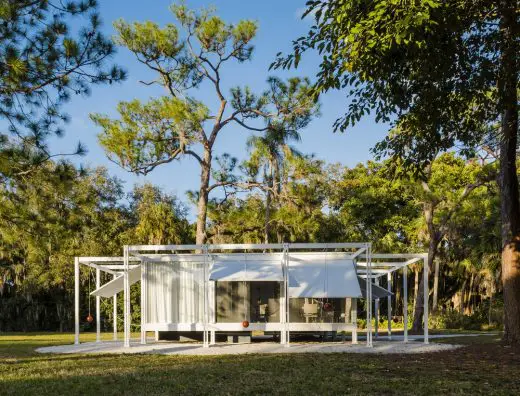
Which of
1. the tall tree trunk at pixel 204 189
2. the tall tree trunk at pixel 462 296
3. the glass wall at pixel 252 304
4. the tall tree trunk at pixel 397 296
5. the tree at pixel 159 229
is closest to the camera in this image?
the glass wall at pixel 252 304

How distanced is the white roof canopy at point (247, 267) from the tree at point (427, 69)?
5.39 m

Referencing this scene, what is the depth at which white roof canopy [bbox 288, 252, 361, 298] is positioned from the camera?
17188 millimetres

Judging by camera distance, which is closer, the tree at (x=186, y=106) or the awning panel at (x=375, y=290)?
the awning panel at (x=375, y=290)

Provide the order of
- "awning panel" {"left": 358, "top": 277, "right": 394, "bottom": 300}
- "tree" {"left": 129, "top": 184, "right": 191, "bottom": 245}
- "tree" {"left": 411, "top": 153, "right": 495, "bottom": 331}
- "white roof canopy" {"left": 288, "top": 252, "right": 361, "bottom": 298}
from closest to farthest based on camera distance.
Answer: "white roof canopy" {"left": 288, "top": 252, "right": 361, "bottom": 298}, "awning panel" {"left": 358, "top": 277, "right": 394, "bottom": 300}, "tree" {"left": 411, "top": 153, "right": 495, "bottom": 331}, "tree" {"left": 129, "top": 184, "right": 191, "bottom": 245}

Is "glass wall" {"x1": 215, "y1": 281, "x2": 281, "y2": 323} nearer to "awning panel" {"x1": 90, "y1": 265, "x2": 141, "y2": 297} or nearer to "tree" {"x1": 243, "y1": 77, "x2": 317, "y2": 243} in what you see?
"awning panel" {"x1": 90, "y1": 265, "x2": 141, "y2": 297}

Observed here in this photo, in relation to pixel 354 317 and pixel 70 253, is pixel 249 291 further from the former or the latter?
pixel 70 253

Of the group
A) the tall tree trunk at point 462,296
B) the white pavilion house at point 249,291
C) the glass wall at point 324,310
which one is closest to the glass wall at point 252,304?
the white pavilion house at point 249,291

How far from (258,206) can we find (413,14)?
20.1 metres

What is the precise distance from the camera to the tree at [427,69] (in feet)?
30.5

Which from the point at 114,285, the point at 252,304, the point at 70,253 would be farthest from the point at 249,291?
the point at 70,253

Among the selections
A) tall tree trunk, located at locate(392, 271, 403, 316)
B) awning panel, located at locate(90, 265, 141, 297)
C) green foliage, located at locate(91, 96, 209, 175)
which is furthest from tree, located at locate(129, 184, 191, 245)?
tall tree trunk, located at locate(392, 271, 403, 316)

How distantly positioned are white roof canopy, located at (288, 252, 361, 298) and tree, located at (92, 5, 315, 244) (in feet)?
21.4

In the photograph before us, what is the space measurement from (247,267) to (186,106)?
8.02m

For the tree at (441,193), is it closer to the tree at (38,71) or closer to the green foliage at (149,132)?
the green foliage at (149,132)
